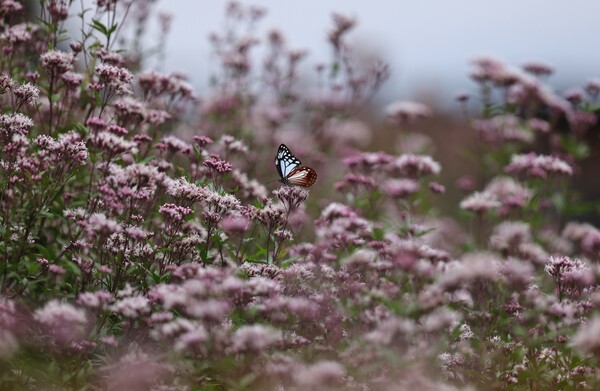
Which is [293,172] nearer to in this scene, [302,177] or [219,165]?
[302,177]

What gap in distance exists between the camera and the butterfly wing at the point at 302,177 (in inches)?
250

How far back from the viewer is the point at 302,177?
645 centimetres

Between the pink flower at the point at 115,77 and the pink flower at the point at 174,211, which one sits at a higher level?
the pink flower at the point at 115,77

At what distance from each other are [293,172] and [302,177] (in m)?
0.15

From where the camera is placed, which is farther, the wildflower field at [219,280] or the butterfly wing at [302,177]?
the butterfly wing at [302,177]

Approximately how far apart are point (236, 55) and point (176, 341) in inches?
293

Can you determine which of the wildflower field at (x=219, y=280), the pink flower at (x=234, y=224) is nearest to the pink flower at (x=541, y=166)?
the wildflower field at (x=219, y=280)

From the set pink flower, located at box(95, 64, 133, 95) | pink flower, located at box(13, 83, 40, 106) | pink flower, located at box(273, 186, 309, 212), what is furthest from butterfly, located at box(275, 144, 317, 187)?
pink flower, located at box(13, 83, 40, 106)

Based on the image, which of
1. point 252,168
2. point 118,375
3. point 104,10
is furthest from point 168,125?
point 118,375

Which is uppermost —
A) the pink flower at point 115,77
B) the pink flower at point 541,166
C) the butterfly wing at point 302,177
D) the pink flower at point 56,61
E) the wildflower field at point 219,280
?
the pink flower at point 541,166

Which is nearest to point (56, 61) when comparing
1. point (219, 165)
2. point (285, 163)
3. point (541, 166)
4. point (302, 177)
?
point (219, 165)

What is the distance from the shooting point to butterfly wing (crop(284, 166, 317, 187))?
6340mm

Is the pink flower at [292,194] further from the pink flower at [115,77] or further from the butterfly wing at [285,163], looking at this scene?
the pink flower at [115,77]

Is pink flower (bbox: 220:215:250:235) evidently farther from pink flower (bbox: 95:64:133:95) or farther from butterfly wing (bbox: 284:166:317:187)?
pink flower (bbox: 95:64:133:95)
